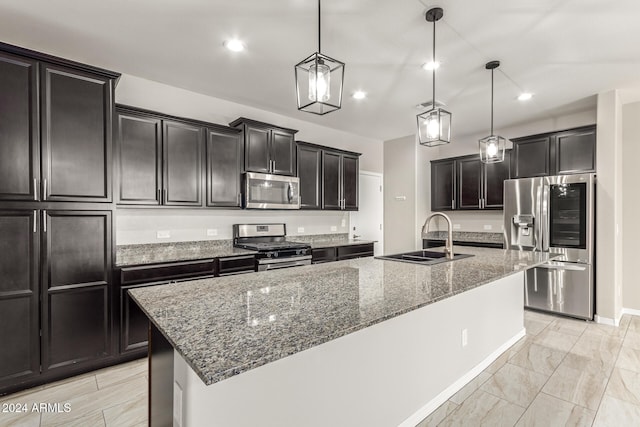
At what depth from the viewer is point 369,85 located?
3.49 metres

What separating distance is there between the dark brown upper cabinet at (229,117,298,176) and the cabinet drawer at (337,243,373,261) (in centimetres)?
128

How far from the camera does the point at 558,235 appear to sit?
395 cm

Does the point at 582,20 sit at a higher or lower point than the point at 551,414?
higher

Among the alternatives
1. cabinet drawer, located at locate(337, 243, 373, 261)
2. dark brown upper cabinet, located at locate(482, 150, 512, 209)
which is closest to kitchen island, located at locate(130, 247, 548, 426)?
cabinet drawer, located at locate(337, 243, 373, 261)

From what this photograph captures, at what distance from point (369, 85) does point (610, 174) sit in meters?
2.98

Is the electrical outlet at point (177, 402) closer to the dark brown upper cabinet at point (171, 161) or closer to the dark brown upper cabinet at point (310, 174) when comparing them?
the dark brown upper cabinet at point (171, 161)

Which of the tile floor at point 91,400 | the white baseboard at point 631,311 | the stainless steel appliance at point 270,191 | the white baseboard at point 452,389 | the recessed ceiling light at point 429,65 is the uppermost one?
the recessed ceiling light at point 429,65

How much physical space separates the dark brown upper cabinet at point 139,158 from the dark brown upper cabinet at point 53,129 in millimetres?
295

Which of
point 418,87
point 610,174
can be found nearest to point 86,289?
point 418,87

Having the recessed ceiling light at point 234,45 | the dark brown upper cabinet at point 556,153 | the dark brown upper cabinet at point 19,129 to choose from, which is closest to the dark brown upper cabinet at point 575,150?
the dark brown upper cabinet at point 556,153

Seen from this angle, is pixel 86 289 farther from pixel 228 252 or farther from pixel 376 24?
pixel 376 24

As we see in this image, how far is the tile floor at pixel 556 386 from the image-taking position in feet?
6.51

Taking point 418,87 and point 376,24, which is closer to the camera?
point 376,24

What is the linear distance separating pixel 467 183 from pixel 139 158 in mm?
4718
